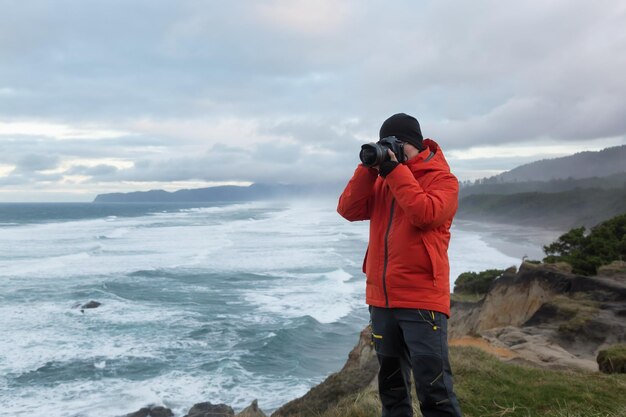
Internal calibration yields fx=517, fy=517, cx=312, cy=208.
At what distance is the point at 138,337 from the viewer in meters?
16.0

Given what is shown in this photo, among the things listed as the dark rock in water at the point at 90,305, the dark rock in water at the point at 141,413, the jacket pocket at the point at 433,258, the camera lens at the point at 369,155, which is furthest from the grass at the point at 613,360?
the dark rock in water at the point at 90,305

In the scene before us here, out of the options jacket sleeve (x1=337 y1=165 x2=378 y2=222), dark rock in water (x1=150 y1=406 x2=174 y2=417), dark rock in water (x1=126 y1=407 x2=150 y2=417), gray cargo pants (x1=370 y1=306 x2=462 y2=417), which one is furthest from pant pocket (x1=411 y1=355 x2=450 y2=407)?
dark rock in water (x1=126 y1=407 x2=150 y2=417)

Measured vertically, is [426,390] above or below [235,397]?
above

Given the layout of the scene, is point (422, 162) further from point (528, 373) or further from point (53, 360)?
point (53, 360)

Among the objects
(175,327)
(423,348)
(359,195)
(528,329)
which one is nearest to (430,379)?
(423,348)

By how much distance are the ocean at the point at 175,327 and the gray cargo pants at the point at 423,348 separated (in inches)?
355

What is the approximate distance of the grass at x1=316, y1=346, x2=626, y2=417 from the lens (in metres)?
4.41

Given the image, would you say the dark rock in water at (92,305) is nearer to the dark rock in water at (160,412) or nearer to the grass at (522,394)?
the dark rock in water at (160,412)

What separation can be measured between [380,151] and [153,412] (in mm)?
10013

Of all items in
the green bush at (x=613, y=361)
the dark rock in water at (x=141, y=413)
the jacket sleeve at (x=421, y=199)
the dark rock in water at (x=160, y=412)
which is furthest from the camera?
the dark rock in water at (x=160, y=412)

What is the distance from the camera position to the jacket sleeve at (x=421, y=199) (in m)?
2.79

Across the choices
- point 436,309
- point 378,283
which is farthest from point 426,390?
point 378,283

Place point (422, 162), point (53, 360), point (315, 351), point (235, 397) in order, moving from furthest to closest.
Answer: point (315, 351)
point (53, 360)
point (235, 397)
point (422, 162)

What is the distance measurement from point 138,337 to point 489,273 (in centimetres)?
1196
